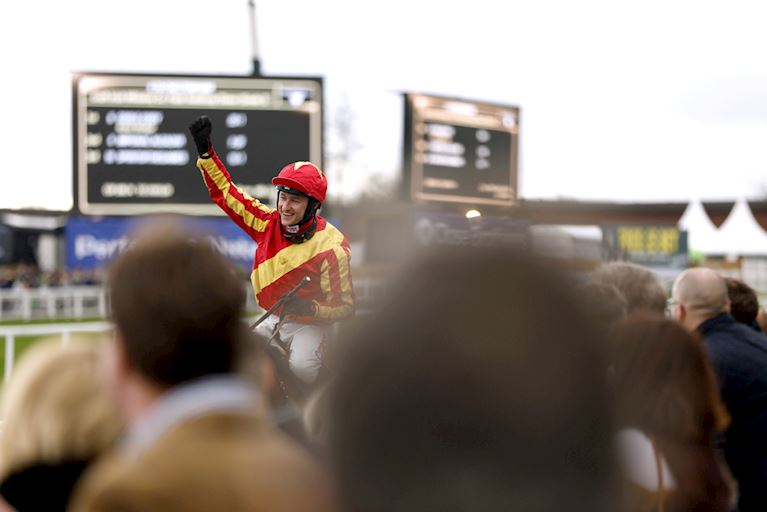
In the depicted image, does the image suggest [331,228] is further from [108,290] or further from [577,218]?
[577,218]

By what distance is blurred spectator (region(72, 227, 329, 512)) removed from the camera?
3.78ft

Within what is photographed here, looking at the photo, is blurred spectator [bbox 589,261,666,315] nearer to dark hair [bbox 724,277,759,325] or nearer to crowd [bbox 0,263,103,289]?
dark hair [bbox 724,277,759,325]

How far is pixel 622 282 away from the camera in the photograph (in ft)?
11.0

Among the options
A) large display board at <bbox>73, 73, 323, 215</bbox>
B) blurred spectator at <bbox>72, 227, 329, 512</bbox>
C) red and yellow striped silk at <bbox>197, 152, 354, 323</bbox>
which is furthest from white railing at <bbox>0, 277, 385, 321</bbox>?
blurred spectator at <bbox>72, 227, 329, 512</bbox>

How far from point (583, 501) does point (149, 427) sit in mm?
660

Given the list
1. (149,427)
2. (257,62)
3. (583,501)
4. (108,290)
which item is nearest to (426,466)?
(583,501)

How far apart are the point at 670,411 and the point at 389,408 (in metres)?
1.46

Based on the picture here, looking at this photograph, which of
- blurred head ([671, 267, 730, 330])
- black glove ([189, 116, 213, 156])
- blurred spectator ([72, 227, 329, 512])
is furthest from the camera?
black glove ([189, 116, 213, 156])

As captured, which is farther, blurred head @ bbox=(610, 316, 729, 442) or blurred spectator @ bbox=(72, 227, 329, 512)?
blurred head @ bbox=(610, 316, 729, 442)

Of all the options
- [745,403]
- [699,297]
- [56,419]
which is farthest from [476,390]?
[699,297]

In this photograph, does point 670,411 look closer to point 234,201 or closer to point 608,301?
point 608,301

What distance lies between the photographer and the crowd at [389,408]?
2.81 ft

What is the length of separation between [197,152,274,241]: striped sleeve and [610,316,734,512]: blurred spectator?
2454mm

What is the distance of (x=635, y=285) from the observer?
3.38 meters
